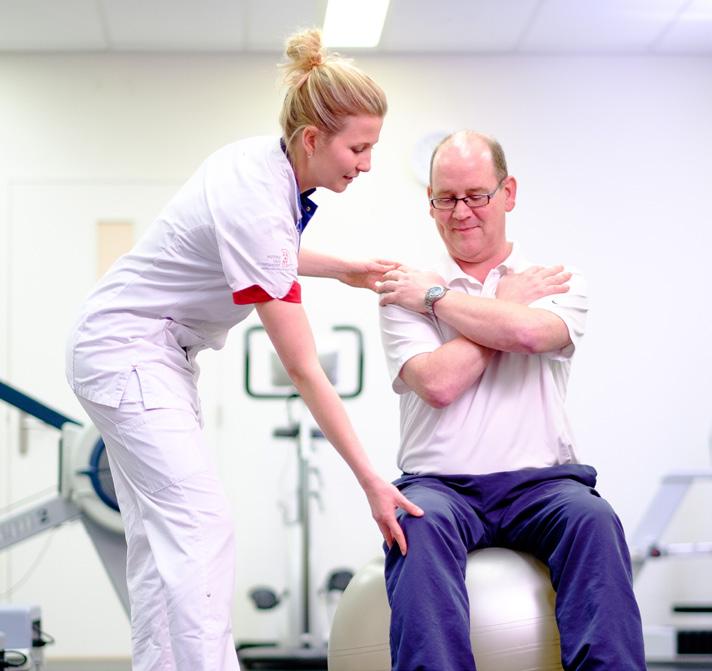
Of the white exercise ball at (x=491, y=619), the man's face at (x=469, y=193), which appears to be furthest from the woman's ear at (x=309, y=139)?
the white exercise ball at (x=491, y=619)

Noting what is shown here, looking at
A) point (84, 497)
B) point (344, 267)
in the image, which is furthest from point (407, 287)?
point (84, 497)

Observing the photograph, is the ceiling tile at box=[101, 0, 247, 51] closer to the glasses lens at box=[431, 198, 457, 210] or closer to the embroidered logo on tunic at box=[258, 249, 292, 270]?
the glasses lens at box=[431, 198, 457, 210]

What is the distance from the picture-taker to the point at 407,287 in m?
2.13

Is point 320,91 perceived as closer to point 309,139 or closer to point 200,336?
point 309,139

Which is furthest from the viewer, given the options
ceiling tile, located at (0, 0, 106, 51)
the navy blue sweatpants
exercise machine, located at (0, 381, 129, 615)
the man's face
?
ceiling tile, located at (0, 0, 106, 51)

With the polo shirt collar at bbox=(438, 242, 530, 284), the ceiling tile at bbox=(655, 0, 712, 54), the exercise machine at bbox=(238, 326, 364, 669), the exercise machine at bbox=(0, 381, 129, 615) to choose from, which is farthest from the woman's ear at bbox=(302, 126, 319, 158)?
the ceiling tile at bbox=(655, 0, 712, 54)

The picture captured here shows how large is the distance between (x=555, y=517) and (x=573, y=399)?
289 centimetres

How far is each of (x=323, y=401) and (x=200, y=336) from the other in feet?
1.24

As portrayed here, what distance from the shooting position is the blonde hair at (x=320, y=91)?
1.77m

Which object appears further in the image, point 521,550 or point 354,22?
point 354,22

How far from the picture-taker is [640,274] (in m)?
4.74

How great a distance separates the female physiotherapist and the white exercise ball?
164 mm

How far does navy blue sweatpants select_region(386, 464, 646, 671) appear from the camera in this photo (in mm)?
1677

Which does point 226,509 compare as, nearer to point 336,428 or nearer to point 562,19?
point 336,428
